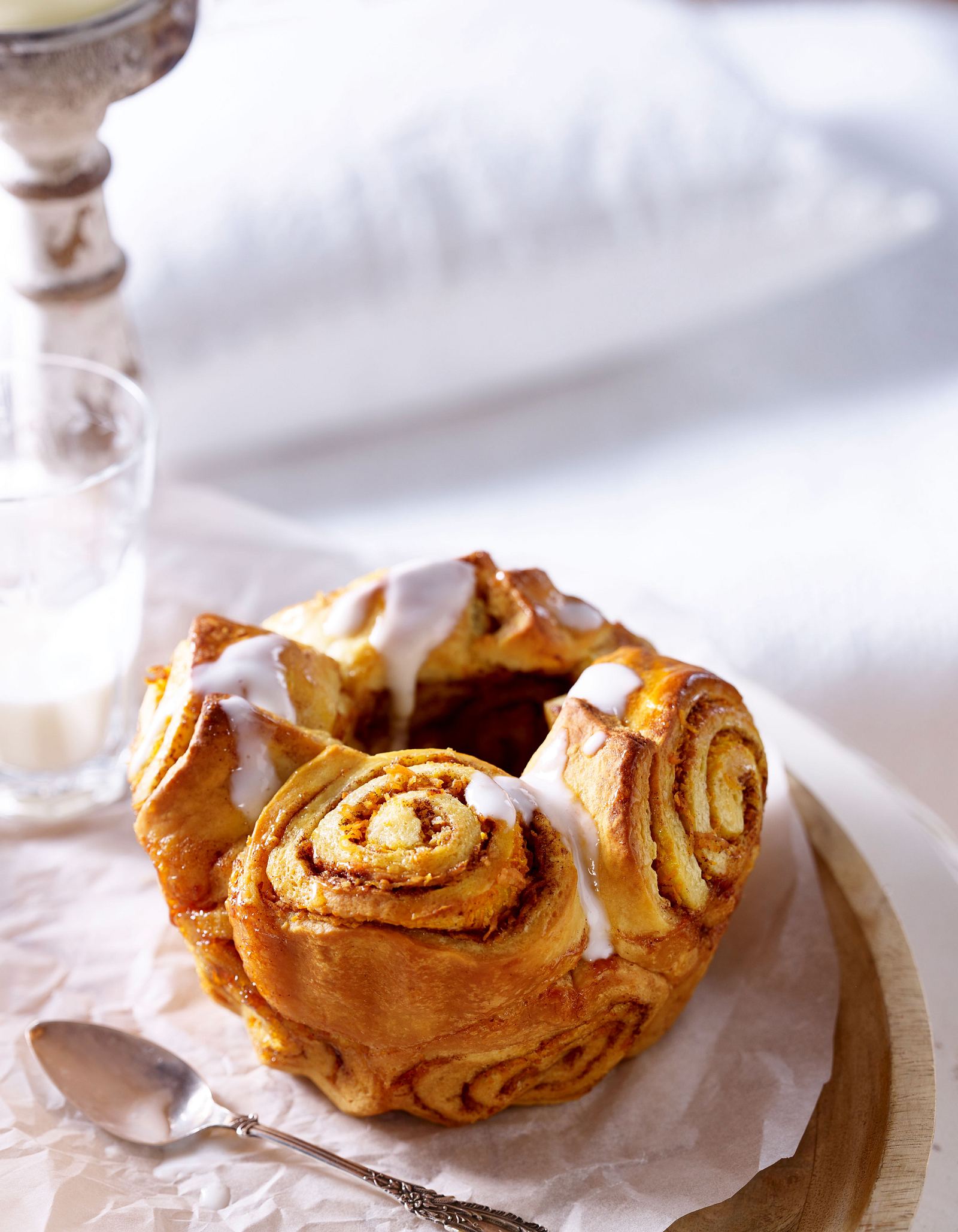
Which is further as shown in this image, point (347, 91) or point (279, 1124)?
point (347, 91)

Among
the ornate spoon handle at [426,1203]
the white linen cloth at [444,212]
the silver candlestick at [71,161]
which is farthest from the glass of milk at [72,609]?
Answer: the white linen cloth at [444,212]

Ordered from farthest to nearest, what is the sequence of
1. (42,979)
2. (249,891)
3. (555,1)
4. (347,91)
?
(555,1) < (347,91) < (42,979) < (249,891)

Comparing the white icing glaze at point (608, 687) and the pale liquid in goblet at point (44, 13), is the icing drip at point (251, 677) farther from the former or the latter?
the pale liquid in goblet at point (44, 13)

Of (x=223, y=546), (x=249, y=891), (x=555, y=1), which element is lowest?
(x=223, y=546)

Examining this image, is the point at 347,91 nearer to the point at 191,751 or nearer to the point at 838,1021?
the point at 191,751

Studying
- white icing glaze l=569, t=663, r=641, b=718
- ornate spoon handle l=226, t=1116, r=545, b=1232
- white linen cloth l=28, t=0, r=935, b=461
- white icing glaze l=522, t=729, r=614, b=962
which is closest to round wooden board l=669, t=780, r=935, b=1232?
ornate spoon handle l=226, t=1116, r=545, b=1232

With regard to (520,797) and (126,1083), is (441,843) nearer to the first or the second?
(520,797)

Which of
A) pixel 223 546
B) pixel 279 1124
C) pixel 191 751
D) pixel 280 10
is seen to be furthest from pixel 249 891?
pixel 280 10
